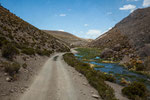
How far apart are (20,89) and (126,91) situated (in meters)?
10.1

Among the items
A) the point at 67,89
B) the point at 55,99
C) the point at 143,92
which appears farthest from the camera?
the point at 143,92

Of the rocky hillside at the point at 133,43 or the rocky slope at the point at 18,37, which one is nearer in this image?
the rocky slope at the point at 18,37

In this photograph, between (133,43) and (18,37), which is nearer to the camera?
(18,37)

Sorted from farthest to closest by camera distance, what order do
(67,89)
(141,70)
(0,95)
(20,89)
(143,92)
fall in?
(141,70), (143,92), (67,89), (20,89), (0,95)

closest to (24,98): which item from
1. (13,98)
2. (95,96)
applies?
(13,98)

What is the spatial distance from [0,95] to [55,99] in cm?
389

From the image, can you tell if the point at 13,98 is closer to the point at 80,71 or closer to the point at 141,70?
the point at 80,71

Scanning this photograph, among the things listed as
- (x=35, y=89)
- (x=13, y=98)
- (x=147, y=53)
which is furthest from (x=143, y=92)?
(x=147, y=53)

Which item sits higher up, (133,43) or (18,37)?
(18,37)

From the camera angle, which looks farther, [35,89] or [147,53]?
[147,53]

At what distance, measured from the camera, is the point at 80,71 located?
1543cm

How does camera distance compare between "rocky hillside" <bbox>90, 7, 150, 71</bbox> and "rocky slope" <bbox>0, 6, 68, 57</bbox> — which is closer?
"rocky slope" <bbox>0, 6, 68, 57</bbox>

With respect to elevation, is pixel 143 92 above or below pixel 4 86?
below

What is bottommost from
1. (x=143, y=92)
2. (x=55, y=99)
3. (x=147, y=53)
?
(x=143, y=92)
